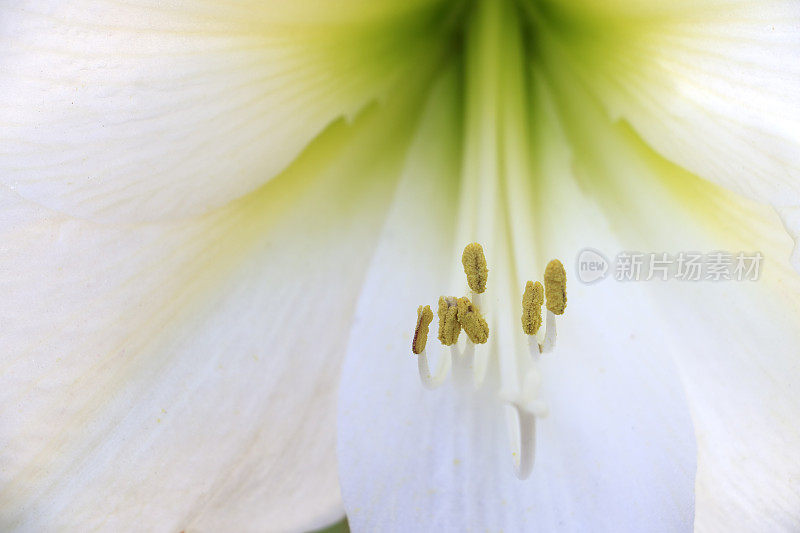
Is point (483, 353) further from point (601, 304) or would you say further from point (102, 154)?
point (102, 154)

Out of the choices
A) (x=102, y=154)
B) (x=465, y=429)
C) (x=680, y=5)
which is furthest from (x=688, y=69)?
(x=102, y=154)

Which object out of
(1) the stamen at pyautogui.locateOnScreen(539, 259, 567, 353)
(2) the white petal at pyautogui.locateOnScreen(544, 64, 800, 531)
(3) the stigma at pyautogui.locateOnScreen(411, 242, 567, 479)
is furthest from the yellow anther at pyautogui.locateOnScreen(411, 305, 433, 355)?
(2) the white petal at pyautogui.locateOnScreen(544, 64, 800, 531)

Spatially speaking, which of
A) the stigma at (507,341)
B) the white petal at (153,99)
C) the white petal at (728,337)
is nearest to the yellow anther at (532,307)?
the stigma at (507,341)

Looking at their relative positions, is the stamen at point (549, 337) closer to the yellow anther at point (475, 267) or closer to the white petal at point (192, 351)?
the yellow anther at point (475, 267)

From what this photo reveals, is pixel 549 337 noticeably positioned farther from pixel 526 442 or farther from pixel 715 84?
pixel 715 84

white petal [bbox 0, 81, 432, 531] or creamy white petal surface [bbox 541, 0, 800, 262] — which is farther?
white petal [bbox 0, 81, 432, 531]

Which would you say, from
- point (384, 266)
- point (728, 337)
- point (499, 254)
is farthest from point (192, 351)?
point (728, 337)

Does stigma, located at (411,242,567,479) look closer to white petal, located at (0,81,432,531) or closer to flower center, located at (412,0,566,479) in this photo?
flower center, located at (412,0,566,479)
